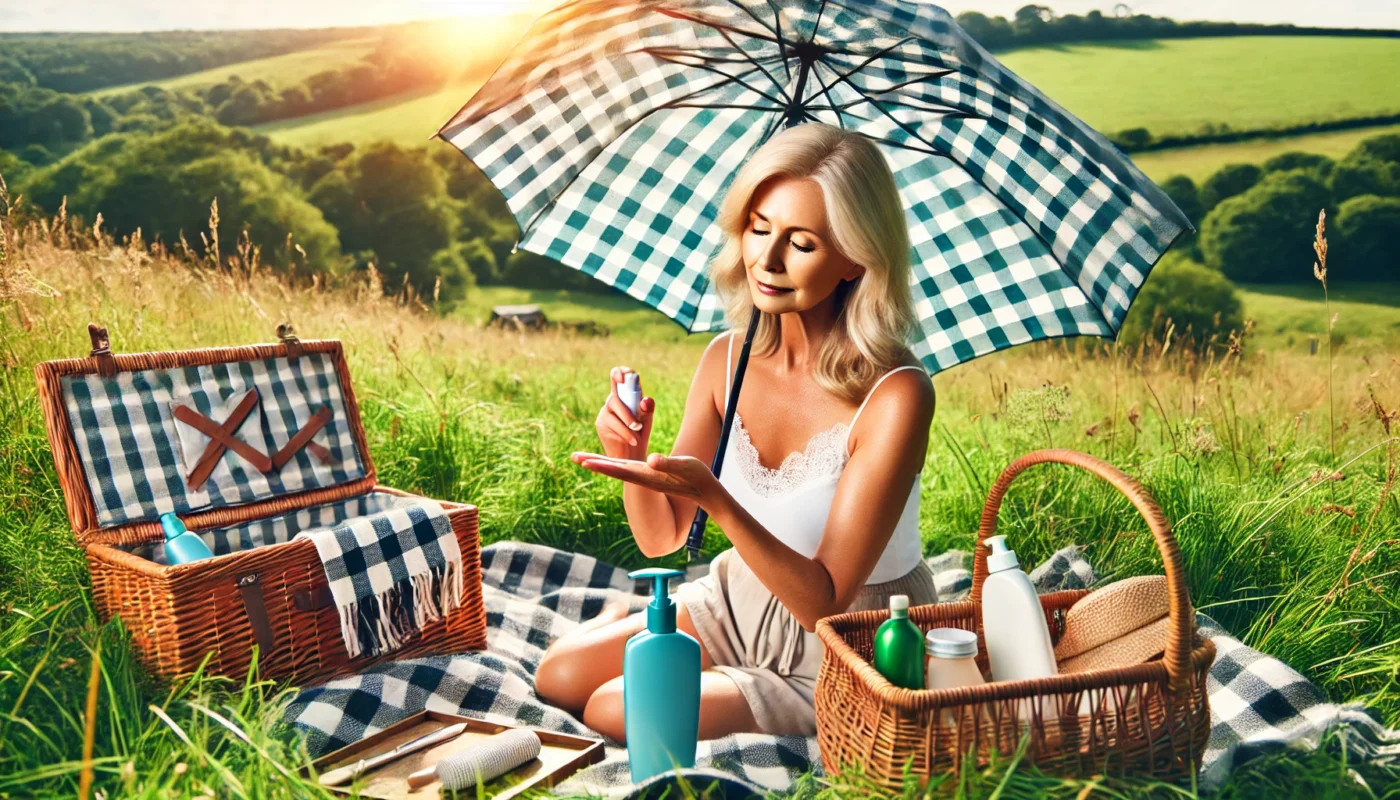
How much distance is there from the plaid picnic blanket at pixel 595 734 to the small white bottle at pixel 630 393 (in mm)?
689

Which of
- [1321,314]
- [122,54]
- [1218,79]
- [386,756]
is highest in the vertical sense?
[122,54]

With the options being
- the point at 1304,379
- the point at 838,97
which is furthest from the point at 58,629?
the point at 1304,379

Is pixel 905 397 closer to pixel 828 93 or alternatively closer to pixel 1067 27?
pixel 828 93

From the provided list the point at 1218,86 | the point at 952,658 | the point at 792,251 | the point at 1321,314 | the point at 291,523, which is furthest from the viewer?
the point at 1218,86

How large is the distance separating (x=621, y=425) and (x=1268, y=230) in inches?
531

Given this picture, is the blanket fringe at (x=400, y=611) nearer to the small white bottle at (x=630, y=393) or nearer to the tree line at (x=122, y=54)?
the small white bottle at (x=630, y=393)

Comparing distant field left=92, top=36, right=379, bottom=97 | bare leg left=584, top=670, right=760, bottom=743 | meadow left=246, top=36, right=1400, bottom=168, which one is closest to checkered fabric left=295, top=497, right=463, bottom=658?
bare leg left=584, top=670, right=760, bottom=743

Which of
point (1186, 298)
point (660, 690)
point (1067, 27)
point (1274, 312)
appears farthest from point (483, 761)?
point (1067, 27)

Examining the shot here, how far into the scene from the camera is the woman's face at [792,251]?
216 cm

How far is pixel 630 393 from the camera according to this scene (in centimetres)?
210

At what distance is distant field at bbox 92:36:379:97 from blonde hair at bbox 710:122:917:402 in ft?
56.1

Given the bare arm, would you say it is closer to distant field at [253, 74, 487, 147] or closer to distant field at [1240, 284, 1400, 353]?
distant field at [1240, 284, 1400, 353]

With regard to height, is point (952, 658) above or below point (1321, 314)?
above

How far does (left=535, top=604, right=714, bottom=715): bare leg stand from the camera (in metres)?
2.60
